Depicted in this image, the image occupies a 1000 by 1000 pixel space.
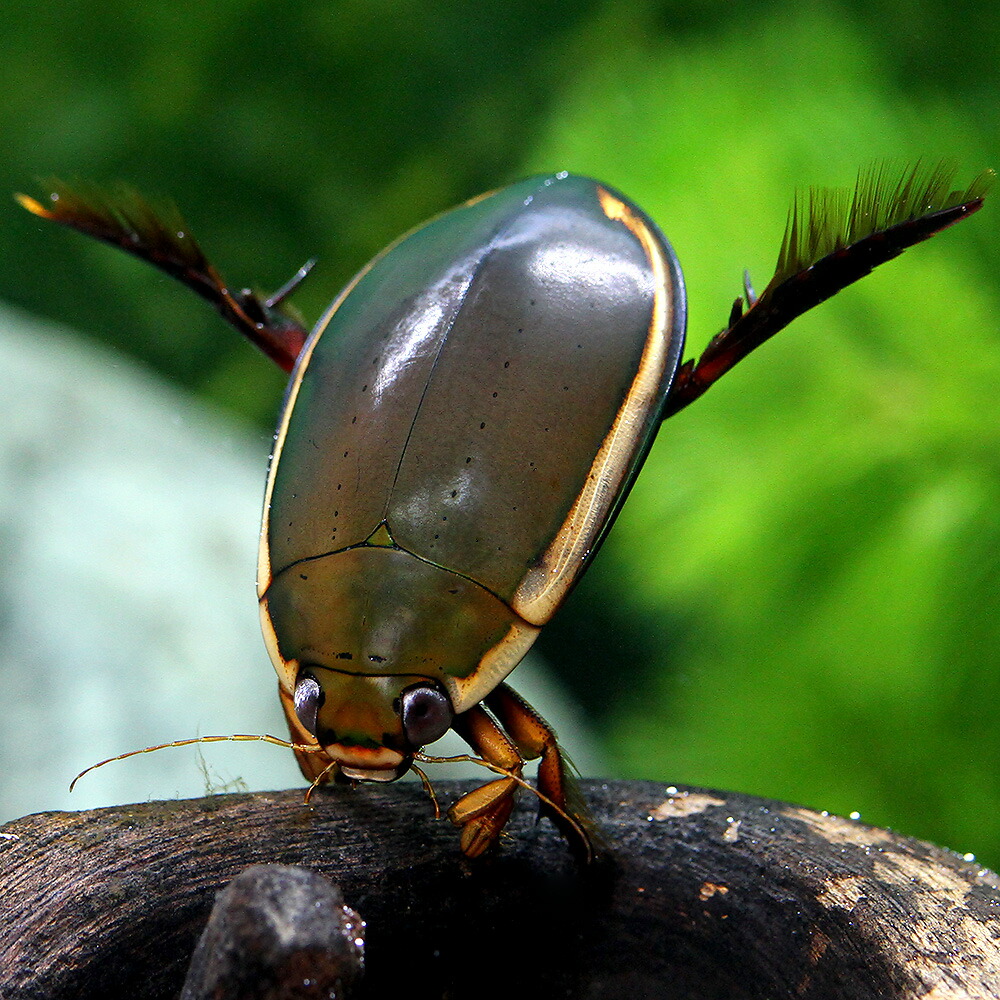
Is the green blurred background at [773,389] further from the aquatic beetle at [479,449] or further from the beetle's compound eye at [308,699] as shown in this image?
the beetle's compound eye at [308,699]

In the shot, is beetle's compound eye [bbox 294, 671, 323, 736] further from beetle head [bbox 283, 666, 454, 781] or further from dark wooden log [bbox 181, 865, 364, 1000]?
dark wooden log [bbox 181, 865, 364, 1000]

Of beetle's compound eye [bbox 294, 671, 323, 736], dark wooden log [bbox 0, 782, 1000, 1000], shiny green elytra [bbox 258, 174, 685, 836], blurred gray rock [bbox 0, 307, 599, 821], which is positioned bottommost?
blurred gray rock [bbox 0, 307, 599, 821]

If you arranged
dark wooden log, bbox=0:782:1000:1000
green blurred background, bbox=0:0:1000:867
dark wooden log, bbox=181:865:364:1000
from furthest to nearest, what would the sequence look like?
green blurred background, bbox=0:0:1000:867 < dark wooden log, bbox=0:782:1000:1000 < dark wooden log, bbox=181:865:364:1000

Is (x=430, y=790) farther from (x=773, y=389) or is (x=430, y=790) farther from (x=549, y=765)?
(x=773, y=389)

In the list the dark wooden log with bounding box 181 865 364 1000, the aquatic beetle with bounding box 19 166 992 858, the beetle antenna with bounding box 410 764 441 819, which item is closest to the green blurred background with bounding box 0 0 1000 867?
the aquatic beetle with bounding box 19 166 992 858

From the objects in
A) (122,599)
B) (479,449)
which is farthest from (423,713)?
(122,599)

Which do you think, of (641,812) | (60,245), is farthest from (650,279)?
(60,245)

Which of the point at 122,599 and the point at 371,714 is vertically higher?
the point at 371,714
